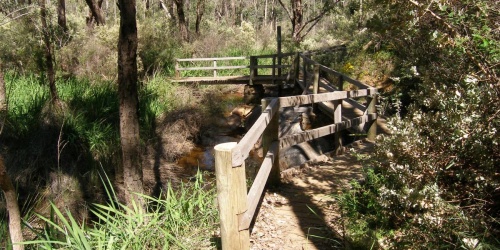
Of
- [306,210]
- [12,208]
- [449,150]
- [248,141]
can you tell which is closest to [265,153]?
[306,210]

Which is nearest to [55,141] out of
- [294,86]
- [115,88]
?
[115,88]

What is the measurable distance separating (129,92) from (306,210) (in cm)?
244

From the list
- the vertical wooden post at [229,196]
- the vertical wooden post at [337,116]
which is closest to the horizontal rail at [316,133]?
the vertical wooden post at [337,116]

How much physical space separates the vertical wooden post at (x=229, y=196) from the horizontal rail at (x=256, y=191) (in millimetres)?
54

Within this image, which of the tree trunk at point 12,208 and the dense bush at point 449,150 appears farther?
the tree trunk at point 12,208

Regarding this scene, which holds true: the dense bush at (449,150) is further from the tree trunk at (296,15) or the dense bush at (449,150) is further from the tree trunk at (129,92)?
the tree trunk at (296,15)

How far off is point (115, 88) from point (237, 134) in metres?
3.35

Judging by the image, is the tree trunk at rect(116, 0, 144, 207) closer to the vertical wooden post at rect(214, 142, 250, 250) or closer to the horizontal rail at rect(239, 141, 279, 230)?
the horizontal rail at rect(239, 141, 279, 230)

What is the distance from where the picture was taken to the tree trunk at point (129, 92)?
4.96 meters

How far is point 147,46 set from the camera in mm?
15039

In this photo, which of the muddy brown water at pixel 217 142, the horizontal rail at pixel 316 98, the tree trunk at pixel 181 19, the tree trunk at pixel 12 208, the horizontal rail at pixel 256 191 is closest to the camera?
the horizontal rail at pixel 256 191

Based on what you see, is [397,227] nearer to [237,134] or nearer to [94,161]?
[94,161]

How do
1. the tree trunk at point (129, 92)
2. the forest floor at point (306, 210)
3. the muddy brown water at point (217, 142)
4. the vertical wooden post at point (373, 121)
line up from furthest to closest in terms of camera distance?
the muddy brown water at point (217, 142) → the vertical wooden post at point (373, 121) → the tree trunk at point (129, 92) → the forest floor at point (306, 210)

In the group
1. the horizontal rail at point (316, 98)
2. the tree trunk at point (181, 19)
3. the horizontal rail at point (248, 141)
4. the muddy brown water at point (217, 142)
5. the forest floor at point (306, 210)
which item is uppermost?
the tree trunk at point (181, 19)
